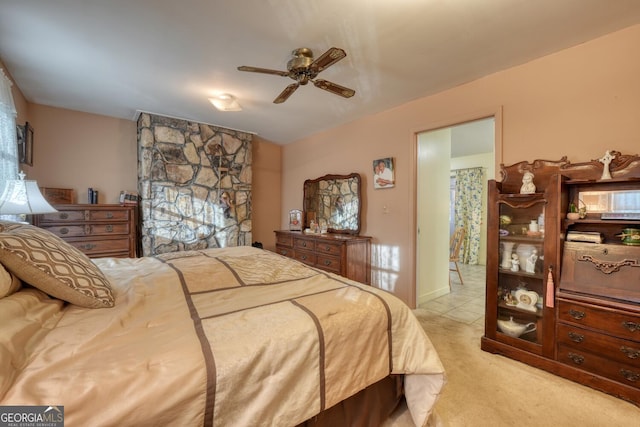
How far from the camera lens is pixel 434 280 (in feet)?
12.0

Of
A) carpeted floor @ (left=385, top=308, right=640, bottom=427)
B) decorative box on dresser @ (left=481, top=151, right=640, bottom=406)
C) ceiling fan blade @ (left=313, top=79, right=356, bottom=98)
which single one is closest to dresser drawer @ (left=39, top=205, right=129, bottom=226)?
ceiling fan blade @ (left=313, top=79, right=356, bottom=98)

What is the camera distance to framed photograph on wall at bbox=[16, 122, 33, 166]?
2.73 m

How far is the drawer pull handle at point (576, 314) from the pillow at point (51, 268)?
108 inches

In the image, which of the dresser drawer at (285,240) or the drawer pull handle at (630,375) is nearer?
the drawer pull handle at (630,375)

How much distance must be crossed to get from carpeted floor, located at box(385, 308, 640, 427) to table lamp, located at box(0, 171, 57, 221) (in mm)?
2710

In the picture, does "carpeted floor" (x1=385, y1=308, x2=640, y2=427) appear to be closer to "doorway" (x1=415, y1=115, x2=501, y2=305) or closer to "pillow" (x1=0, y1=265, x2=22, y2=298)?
"doorway" (x1=415, y1=115, x2=501, y2=305)

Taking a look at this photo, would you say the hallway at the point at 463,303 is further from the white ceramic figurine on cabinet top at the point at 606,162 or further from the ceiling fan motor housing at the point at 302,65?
the ceiling fan motor housing at the point at 302,65

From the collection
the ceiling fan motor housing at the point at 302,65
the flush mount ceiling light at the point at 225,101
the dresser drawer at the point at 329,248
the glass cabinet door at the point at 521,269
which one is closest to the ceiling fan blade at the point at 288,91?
the ceiling fan motor housing at the point at 302,65

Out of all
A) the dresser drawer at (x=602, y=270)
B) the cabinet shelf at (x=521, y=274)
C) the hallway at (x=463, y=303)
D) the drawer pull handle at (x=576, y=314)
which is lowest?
the hallway at (x=463, y=303)

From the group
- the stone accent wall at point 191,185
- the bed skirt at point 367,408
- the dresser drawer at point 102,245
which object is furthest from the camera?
the stone accent wall at point 191,185

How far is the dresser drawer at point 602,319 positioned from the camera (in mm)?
1605

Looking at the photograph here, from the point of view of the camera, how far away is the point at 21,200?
6.03 ft

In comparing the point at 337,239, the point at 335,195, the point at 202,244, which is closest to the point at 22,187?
the point at 202,244

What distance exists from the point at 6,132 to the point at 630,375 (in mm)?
4791
